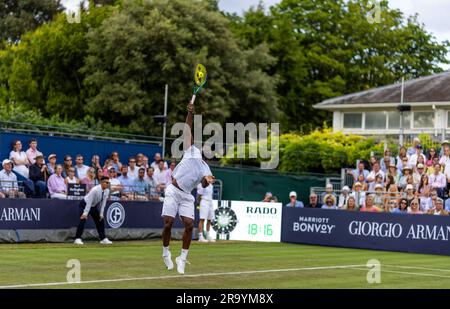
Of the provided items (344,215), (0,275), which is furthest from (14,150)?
(0,275)

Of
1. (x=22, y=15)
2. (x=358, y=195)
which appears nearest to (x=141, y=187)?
(x=358, y=195)

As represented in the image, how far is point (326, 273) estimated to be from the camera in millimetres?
16812

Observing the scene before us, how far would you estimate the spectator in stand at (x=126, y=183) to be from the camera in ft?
89.5

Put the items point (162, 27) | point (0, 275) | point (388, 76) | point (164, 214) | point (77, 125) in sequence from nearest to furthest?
1. point (0, 275)
2. point (164, 214)
3. point (77, 125)
4. point (162, 27)
5. point (388, 76)

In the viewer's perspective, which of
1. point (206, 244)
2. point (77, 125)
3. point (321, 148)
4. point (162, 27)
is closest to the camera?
point (206, 244)

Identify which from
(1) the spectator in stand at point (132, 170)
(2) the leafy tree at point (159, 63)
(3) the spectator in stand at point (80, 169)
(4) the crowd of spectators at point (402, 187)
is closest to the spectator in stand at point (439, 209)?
(4) the crowd of spectators at point (402, 187)

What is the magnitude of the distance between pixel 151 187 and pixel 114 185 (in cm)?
175

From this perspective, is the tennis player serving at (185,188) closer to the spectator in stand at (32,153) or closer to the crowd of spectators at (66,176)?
the crowd of spectators at (66,176)

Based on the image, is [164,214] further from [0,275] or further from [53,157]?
[53,157]

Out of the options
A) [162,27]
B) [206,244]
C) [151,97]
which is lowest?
[206,244]

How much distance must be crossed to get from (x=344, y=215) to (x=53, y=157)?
8.68 meters

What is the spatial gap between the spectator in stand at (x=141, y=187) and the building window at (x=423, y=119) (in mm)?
20477

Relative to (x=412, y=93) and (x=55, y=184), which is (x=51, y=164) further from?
(x=412, y=93)

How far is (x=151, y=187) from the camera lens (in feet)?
92.0
